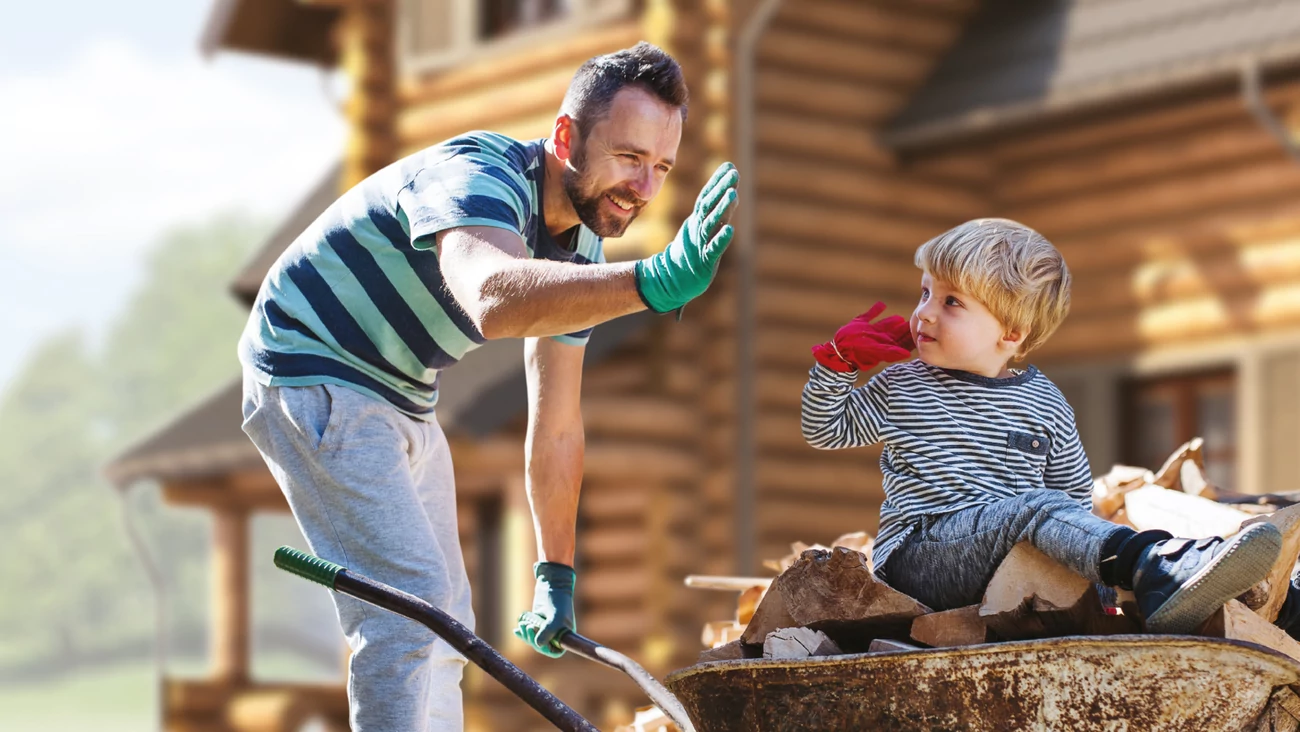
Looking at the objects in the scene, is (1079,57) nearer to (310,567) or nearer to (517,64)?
(517,64)

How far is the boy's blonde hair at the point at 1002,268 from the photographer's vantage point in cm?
333

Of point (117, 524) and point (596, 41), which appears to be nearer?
point (596, 41)

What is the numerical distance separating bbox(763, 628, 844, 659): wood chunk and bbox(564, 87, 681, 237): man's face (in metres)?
0.92

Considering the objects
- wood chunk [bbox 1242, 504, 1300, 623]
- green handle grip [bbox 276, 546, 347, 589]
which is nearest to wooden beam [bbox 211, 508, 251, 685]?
green handle grip [bbox 276, 546, 347, 589]

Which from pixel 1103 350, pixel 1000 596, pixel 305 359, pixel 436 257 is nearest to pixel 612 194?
pixel 436 257

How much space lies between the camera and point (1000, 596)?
309 cm

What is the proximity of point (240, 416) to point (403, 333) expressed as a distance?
789 centimetres

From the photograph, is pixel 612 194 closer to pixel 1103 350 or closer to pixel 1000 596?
pixel 1000 596

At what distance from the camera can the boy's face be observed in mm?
3373

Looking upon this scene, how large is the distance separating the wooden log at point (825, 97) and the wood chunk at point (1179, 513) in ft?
21.9

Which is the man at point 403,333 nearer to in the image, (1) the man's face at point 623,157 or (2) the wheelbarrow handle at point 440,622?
(1) the man's face at point 623,157

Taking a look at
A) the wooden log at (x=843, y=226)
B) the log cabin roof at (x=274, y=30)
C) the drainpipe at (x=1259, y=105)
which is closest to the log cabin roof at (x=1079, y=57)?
the drainpipe at (x=1259, y=105)

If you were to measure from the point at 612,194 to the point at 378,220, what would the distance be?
46cm

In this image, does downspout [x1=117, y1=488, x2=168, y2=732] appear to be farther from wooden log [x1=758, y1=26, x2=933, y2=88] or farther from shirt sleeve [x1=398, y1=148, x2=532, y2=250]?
shirt sleeve [x1=398, y1=148, x2=532, y2=250]
